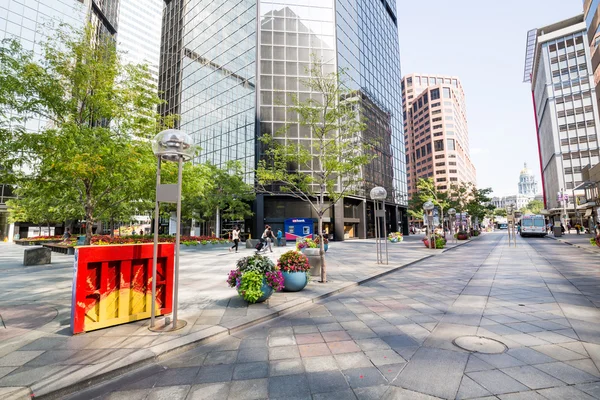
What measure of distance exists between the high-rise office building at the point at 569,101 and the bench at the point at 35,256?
87209mm

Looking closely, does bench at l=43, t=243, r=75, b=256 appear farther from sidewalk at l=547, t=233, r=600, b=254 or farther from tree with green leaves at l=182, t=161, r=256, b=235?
sidewalk at l=547, t=233, r=600, b=254

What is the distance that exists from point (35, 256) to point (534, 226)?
52474mm

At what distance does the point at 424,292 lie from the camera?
7949 mm

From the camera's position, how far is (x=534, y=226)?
133 feet

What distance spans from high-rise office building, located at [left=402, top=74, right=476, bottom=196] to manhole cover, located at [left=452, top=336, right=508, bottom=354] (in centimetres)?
10940

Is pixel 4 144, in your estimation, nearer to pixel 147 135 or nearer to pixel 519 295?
pixel 147 135

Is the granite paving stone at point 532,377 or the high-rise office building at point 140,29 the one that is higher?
the high-rise office building at point 140,29

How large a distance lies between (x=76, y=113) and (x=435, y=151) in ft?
408

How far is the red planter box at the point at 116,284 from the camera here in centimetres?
459

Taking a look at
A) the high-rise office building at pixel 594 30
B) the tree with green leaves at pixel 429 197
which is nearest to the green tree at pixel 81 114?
the high-rise office building at pixel 594 30

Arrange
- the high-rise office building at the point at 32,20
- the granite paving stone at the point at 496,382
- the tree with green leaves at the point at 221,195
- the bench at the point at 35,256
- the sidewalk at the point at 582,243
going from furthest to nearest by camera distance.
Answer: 1. the high-rise office building at the point at 32,20
2. the tree with green leaves at the point at 221,195
3. the sidewalk at the point at 582,243
4. the bench at the point at 35,256
5. the granite paving stone at the point at 496,382

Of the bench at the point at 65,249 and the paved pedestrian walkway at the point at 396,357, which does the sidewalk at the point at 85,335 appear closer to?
the paved pedestrian walkway at the point at 396,357

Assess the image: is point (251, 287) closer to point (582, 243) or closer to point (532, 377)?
point (532, 377)

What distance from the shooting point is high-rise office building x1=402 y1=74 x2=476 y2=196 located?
11438 cm
